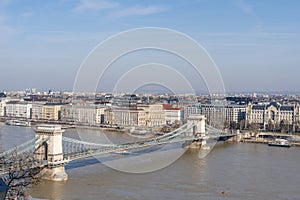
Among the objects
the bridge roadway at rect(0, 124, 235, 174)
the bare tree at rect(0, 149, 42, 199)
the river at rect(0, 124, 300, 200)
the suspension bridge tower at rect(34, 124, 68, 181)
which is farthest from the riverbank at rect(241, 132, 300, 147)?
the bare tree at rect(0, 149, 42, 199)


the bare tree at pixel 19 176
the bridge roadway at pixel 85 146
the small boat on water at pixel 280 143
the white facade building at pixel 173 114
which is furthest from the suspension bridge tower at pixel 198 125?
the bare tree at pixel 19 176

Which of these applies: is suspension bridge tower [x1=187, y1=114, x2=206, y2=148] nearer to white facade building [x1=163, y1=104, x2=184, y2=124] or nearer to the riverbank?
the riverbank

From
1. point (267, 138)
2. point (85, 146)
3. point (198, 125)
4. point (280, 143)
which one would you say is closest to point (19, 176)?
point (85, 146)

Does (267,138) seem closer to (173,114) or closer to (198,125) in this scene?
(198,125)

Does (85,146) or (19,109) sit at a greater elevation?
(19,109)

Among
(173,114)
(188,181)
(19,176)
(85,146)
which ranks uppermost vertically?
(173,114)

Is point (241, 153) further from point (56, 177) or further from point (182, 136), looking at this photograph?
point (56, 177)

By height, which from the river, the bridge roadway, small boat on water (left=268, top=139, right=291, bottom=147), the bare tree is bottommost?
the river
